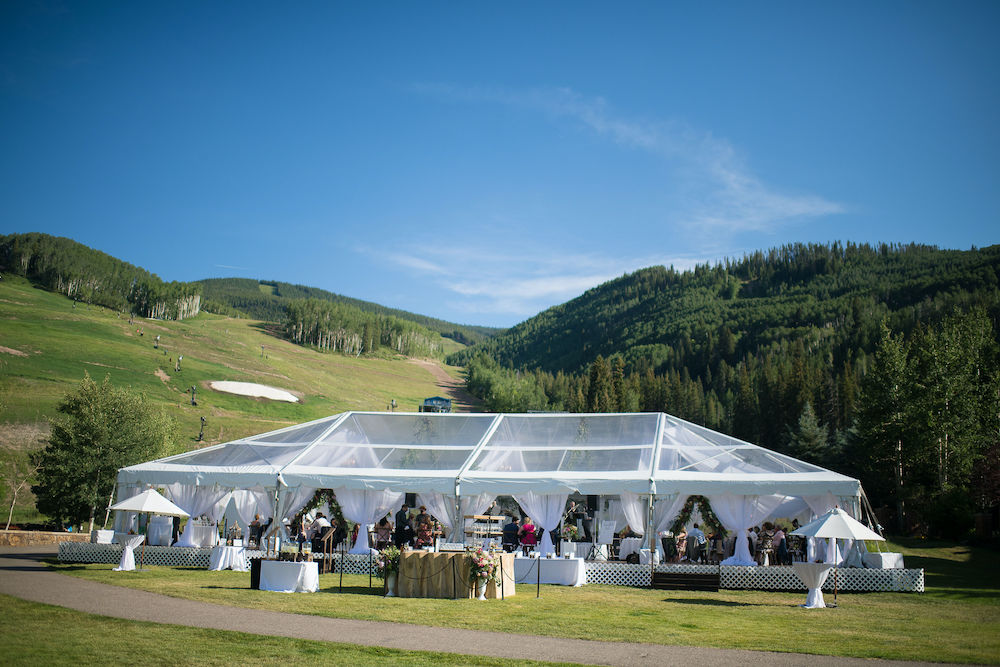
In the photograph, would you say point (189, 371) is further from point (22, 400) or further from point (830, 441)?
point (830, 441)

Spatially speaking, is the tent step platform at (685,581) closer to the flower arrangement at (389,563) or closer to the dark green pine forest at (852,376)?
the flower arrangement at (389,563)

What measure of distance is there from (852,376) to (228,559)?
66756mm

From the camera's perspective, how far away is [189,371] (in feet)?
236

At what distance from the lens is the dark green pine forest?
1407 inches

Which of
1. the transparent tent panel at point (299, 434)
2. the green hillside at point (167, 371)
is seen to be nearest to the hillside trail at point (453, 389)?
the green hillside at point (167, 371)

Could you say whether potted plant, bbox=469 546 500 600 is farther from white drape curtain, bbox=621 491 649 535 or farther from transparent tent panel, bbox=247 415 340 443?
transparent tent panel, bbox=247 415 340 443

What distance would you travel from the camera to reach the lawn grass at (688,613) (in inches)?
384

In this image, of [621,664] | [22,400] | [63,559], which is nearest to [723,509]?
[621,664]

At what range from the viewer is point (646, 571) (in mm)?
17938

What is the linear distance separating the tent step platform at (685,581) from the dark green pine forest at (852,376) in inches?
779

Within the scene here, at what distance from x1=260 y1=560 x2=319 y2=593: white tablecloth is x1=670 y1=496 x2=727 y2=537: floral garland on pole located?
32.2ft

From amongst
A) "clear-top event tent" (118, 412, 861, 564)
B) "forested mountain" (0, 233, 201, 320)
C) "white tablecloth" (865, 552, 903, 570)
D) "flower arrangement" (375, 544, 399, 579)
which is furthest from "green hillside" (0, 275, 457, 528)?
"white tablecloth" (865, 552, 903, 570)

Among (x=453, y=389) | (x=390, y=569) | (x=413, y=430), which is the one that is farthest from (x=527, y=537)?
(x=453, y=389)

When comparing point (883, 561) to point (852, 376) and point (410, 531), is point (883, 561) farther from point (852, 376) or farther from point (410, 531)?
point (852, 376)
